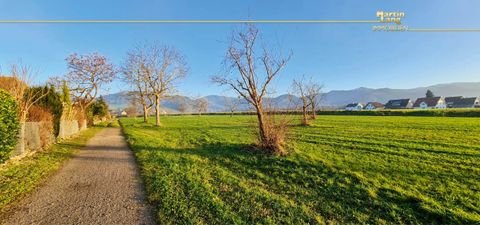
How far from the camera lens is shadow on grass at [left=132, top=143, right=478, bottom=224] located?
14.8ft

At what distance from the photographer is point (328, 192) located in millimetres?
5742

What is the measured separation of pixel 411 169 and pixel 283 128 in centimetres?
428

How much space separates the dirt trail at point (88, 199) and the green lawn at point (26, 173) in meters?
0.26

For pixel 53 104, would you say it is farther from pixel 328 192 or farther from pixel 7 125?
pixel 328 192

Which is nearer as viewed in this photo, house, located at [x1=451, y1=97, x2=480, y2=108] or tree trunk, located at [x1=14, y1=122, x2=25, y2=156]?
tree trunk, located at [x1=14, y1=122, x2=25, y2=156]

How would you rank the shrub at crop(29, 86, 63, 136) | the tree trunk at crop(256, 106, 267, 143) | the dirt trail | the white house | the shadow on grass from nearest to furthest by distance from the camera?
the dirt trail
the shadow on grass
the tree trunk at crop(256, 106, 267, 143)
the shrub at crop(29, 86, 63, 136)
the white house

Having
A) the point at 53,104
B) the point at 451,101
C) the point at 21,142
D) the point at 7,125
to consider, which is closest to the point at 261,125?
the point at 7,125

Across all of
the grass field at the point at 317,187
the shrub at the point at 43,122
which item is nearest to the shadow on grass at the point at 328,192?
the grass field at the point at 317,187

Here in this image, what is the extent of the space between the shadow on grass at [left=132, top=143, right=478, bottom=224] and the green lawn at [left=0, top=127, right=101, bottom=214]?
3004 mm


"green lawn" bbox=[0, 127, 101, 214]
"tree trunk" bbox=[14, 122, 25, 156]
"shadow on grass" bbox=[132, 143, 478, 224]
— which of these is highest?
"tree trunk" bbox=[14, 122, 25, 156]

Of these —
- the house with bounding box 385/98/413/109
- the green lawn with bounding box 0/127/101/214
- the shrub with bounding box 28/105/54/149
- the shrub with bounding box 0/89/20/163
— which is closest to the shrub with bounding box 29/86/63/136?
the shrub with bounding box 28/105/54/149

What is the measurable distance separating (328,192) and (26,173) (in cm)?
805

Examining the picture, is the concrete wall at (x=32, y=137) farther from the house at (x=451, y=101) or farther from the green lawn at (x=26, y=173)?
the house at (x=451, y=101)

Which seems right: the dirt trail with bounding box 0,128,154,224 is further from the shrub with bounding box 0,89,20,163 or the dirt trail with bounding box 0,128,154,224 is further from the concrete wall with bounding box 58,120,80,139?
the concrete wall with bounding box 58,120,80,139
